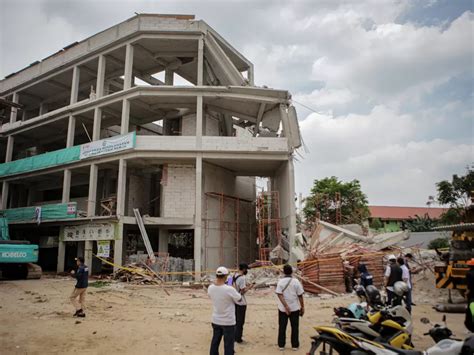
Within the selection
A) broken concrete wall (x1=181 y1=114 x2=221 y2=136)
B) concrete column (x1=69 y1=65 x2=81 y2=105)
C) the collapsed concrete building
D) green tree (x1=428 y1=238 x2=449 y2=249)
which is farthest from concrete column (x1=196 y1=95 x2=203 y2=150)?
green tree (x1=428 y1=238 x2=449 y2=249)

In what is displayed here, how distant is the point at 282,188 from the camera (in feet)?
70.1

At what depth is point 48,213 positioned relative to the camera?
21.9 metres

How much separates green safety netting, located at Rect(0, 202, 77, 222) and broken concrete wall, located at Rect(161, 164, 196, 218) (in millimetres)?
5722

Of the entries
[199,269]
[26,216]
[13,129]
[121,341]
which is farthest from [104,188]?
[121,341]

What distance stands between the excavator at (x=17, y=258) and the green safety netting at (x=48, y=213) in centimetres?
323

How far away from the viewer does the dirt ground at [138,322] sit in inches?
244

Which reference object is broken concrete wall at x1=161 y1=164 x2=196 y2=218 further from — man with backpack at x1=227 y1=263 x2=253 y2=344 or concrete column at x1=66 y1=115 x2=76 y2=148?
man with backpack at x1=227 y1=263 x2=253 y2=344

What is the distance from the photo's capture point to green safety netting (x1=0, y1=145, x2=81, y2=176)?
22.0 meters

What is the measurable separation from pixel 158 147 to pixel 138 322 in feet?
39.4

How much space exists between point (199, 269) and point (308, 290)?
6642 mm

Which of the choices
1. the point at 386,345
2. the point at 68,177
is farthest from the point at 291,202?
the point at 386,345

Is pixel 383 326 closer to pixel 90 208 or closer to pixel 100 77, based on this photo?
pixel 90 208

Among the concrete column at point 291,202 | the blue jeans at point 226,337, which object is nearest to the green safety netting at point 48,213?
the concrete column at point 291,202

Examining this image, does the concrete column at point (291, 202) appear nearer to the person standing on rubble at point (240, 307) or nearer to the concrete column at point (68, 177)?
the person standing on rubble at point (240, 307)
